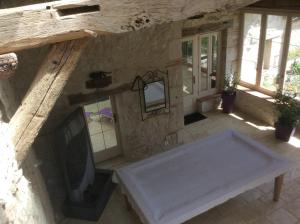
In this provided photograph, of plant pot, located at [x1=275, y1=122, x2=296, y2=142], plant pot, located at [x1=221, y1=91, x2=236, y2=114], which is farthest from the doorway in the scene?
plant pot, located at [x1=275, y1=122, x2=296, y2=142]

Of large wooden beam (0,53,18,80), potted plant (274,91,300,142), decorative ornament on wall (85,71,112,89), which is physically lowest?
potted plant (274,91,300,142)

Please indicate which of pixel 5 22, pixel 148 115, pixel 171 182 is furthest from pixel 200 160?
pixel 5 22

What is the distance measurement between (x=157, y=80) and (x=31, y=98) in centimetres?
350

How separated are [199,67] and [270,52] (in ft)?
5.03

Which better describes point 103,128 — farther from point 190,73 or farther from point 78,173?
point 190,73

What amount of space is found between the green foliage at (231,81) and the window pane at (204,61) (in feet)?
1.57

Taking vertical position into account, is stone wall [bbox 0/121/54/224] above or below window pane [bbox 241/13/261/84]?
above

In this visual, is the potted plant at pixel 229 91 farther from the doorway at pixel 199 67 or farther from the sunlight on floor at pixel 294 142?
the sunlight on floor at pixel 294 142

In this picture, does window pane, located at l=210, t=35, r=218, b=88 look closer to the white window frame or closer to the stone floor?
the white window frame

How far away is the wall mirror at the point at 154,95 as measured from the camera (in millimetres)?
4766

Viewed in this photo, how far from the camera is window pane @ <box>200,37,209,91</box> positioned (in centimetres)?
635

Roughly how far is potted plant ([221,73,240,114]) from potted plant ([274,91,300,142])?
1.12 metres

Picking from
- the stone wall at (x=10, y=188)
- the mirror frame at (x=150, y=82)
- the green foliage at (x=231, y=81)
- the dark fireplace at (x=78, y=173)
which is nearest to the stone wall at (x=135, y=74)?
the mirror frame at (x=150, y=82)

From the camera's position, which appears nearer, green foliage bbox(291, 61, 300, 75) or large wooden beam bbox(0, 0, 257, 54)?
large wooden beam bbox(0, 0, 257, 54)
